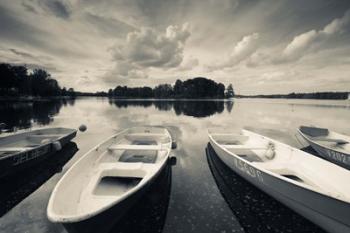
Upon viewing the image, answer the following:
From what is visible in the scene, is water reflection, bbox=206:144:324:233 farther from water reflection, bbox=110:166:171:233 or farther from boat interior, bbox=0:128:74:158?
boat interior, bbox=0:128:74:158

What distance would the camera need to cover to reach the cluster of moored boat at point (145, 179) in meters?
3.31

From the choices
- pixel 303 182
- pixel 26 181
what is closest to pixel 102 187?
pixel 26 181

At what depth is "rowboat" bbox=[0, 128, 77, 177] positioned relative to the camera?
6.11 metres

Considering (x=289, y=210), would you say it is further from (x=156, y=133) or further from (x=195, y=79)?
(x=195, y=79)

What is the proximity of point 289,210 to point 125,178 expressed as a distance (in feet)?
16.7

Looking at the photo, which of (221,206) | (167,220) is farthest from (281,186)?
(167,220)

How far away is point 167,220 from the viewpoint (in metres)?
4.36

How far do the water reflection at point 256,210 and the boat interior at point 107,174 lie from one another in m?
2.59

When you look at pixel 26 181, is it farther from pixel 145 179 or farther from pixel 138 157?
pixel 145 179

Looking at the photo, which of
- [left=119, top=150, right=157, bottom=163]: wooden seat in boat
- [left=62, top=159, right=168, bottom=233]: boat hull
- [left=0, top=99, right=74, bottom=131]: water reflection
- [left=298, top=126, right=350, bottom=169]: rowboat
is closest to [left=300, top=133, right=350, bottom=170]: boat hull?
[left=298, top=126, right=350, bottom=169]: rowboat

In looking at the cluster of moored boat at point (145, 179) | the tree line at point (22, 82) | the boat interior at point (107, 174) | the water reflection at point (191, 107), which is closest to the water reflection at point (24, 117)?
the cluster of moored boat at point (145, 179)

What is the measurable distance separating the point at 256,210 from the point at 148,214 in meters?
3.12

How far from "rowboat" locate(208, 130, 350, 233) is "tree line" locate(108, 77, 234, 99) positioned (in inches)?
4494

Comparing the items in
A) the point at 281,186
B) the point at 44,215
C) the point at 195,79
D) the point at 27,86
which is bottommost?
the point at 44,215
